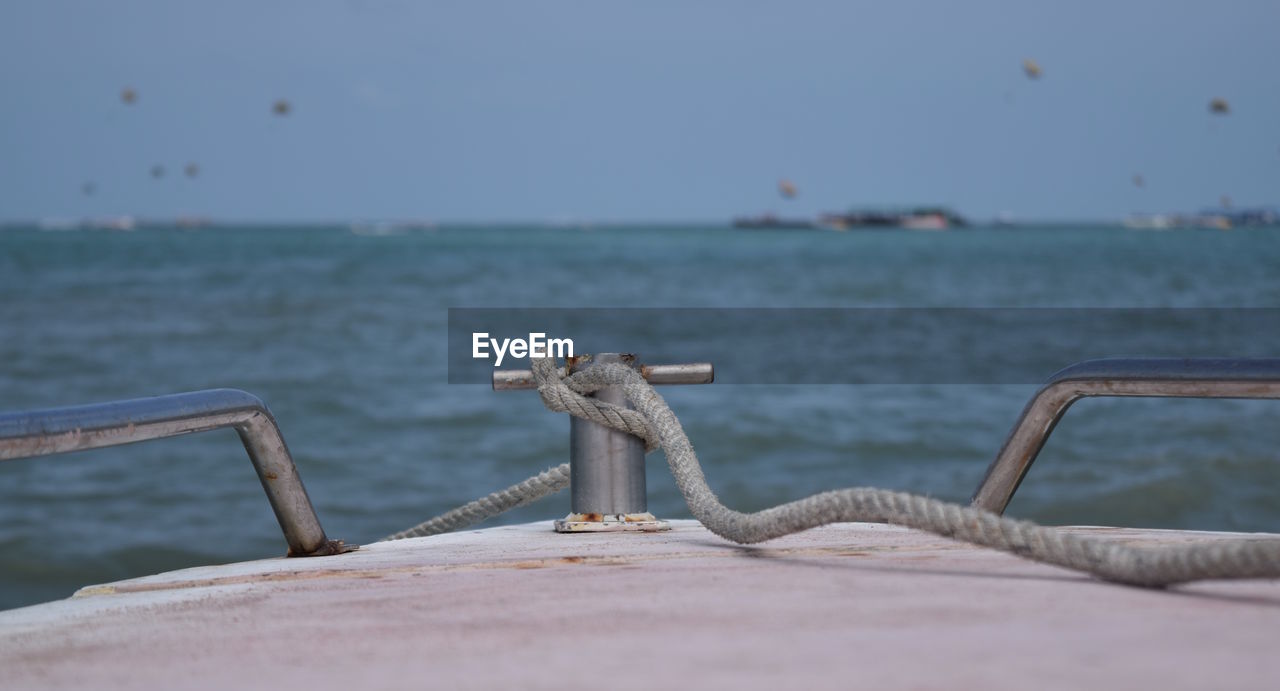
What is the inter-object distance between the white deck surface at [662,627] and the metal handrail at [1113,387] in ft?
1.14

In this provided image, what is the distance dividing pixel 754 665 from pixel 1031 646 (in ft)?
0.79

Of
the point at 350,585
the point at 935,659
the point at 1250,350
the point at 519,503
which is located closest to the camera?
the point at 935,659

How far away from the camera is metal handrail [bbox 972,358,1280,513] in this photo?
5.84 ft

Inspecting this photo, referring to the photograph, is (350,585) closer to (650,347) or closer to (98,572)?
(98,572)

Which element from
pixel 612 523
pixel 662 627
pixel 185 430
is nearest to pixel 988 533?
pixel 662 627

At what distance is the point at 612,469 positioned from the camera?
229 centimetres

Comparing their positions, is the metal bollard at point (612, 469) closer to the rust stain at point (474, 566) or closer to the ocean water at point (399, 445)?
the rust stain at point (474, 566)

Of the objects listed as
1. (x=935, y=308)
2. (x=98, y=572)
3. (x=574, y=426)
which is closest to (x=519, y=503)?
(x=574, y=426)

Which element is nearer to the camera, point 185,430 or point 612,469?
point 185,430

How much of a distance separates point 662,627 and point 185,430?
858mm

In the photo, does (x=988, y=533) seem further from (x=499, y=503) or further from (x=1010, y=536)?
(x=499, y=503)

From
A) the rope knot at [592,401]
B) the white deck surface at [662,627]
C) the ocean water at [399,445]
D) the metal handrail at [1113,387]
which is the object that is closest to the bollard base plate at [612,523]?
the rope knot at [592,401]

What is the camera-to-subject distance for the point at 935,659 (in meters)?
1.13

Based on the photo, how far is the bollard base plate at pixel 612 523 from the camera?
89.0 inches
